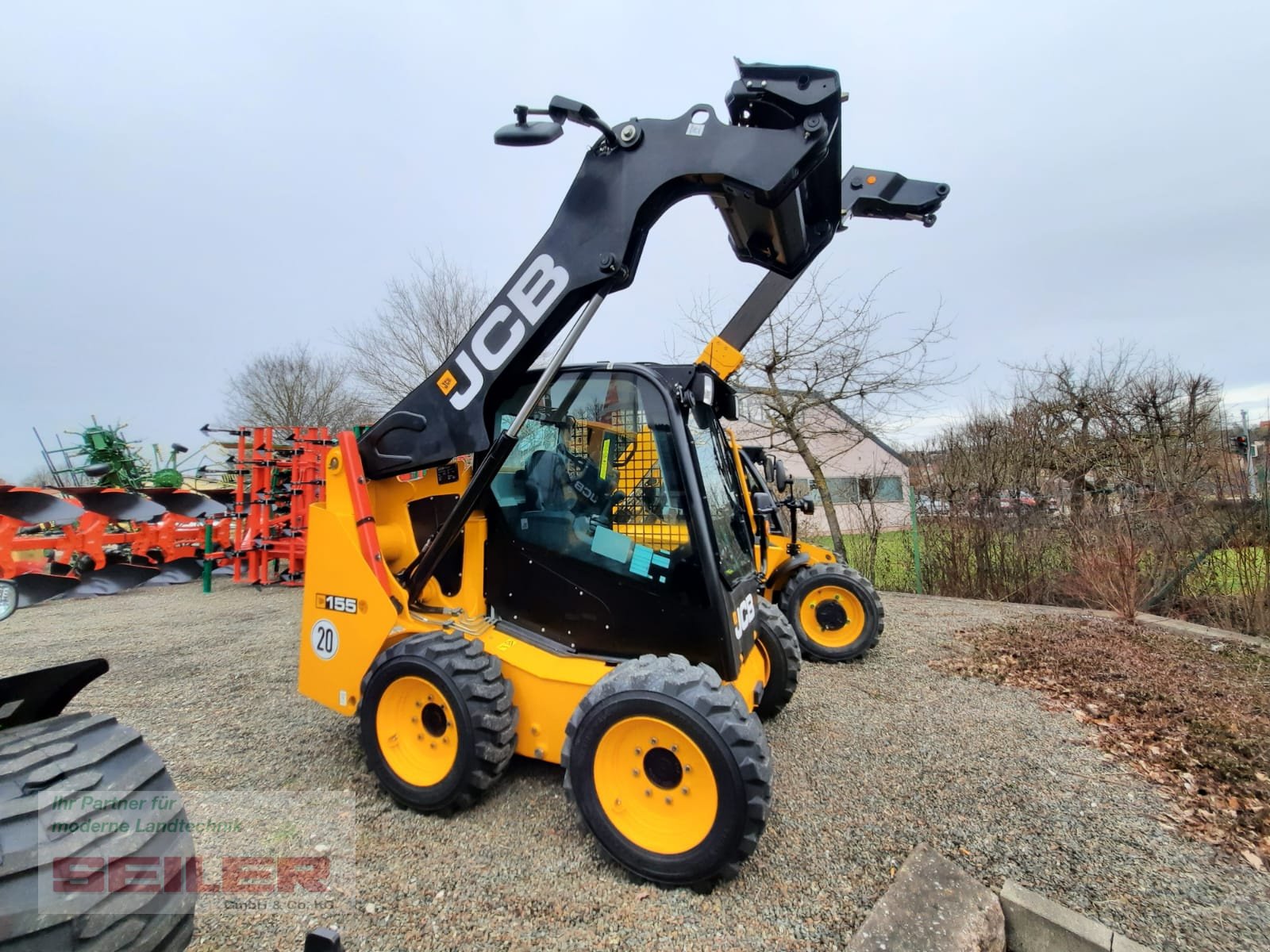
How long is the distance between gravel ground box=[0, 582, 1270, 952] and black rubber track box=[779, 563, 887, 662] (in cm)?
67

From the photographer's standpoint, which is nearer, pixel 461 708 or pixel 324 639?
pixel 461 708

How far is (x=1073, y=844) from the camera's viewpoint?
2707 mm

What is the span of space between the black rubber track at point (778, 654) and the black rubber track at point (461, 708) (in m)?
1.65

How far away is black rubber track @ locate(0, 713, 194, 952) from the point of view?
1.14 m

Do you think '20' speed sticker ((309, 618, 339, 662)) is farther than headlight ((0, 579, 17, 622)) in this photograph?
No

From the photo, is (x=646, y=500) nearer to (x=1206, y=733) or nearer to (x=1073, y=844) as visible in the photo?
(x=1073, y=844)

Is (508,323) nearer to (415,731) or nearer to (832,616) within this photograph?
(415,731)

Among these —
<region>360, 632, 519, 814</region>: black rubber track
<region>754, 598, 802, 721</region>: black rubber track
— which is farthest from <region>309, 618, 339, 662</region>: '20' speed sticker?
<region>754, 598, 802, 721</region>: black rubber track

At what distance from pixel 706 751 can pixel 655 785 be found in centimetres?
34

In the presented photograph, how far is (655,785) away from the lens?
247 centimetres

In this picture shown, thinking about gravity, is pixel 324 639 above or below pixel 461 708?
above

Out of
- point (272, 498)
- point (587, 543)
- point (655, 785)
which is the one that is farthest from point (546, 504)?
point (272, 498)

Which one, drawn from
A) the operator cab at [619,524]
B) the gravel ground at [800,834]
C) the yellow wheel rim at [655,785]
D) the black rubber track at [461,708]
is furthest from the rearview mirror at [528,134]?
the gravel ground at [800,834]

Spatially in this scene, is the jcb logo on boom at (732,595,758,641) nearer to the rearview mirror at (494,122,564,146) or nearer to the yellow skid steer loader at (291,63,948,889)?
the yellow skid steer loader at (291,63,948,889)
